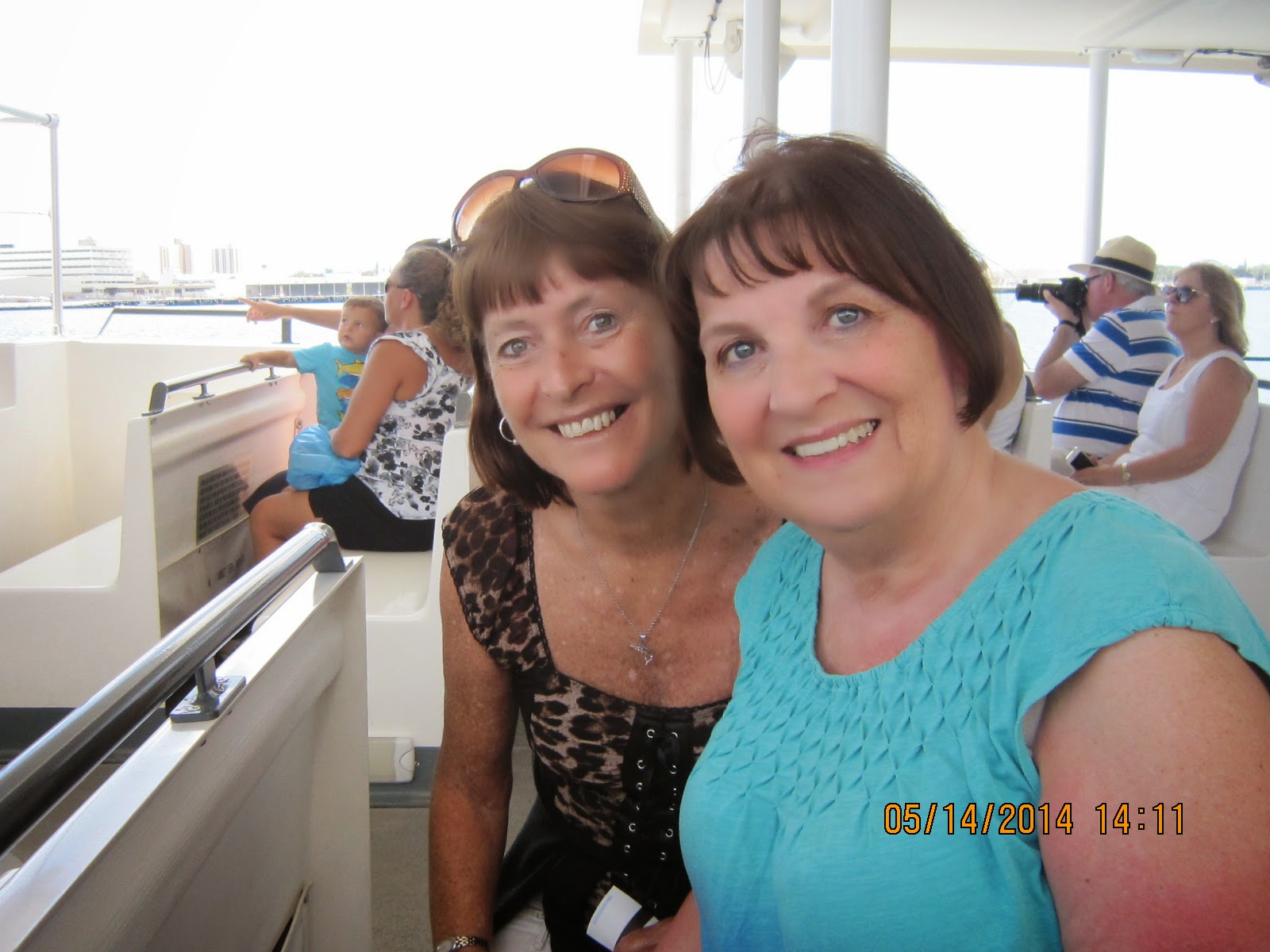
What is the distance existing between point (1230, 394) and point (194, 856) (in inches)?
135

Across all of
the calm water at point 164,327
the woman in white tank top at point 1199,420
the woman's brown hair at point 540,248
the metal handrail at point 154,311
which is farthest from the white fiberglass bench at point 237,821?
the metal handrail at point 154,311

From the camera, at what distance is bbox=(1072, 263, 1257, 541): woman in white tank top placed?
3.17m

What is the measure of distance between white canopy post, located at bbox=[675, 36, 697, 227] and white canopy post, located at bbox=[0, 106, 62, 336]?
3408 millimetres

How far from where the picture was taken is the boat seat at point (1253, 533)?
3.11 m

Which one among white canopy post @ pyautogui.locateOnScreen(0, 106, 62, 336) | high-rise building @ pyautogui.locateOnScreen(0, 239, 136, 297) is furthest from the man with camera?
high-rise building @ pyautogui.locateOnScreen(0, 239, 136, 297)

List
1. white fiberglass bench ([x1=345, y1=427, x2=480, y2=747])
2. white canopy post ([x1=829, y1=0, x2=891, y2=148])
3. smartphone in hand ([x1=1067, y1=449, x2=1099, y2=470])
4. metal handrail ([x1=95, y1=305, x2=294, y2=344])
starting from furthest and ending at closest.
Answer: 1. metal handrail ([x1=95, y1=305, x2=294, y2=344])
2. smartphone in hand ([x1=1067, y1=449, x2=1099, y2=470])
3. white fiberglass bench ([x1=345, y1=427, x2=480, y2=747])
4. white canopy post ([x1=829, y1=0, x2=891, y2=148])

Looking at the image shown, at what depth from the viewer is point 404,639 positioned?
98.3 inches

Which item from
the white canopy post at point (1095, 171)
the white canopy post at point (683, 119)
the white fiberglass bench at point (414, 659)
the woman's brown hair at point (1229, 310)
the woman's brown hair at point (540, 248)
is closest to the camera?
the woman's brown hair at point (540, 248)

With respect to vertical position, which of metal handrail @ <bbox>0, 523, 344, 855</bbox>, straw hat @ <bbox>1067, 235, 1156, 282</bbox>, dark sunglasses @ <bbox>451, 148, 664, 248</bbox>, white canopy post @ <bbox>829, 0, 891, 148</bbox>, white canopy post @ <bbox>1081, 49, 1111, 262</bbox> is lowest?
metal handrail @ <bbox>0, 523, 344, 855</bbox>

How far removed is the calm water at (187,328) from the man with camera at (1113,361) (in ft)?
1.98

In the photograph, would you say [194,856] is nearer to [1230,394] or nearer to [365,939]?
[365,939]

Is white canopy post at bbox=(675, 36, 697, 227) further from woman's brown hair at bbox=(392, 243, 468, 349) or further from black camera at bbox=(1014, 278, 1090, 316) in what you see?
woman's brown hair at bbox=(392, 243, 468, 349)

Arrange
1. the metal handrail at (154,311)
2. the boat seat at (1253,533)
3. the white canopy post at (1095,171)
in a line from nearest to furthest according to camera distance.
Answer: the boat seat at (1253,533)
the metal handrail at (154,311)
the white canopy post at (1095,171)

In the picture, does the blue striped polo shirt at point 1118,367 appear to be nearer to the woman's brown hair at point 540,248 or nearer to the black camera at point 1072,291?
the black camera at point 1072,291
